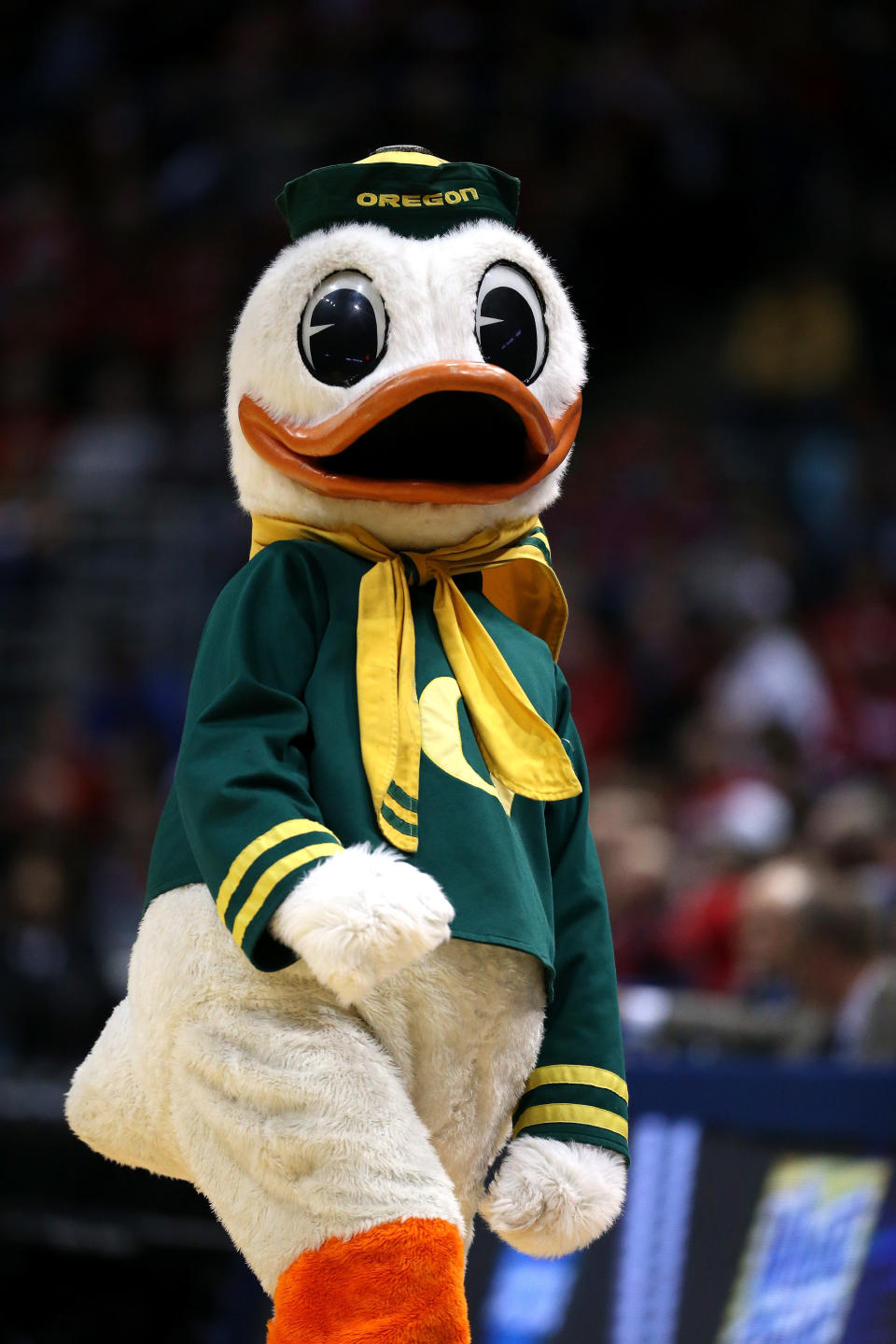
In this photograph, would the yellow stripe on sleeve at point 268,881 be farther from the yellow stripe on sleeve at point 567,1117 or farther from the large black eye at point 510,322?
the large black eye at point 510,322

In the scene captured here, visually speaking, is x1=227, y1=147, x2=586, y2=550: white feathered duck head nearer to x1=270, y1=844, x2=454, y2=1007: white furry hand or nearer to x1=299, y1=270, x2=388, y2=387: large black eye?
x1=299, y1=270, x2=388, y2=387: large black eye

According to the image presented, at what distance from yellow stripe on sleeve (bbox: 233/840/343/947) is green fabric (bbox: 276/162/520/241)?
644 mm

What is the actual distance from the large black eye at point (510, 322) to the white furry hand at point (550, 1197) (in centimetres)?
76

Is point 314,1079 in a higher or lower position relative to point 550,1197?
higher

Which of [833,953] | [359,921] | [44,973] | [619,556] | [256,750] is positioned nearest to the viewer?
[359,921]

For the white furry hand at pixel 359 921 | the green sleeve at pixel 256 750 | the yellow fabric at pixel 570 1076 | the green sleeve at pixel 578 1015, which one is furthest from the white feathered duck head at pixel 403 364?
the yellow fabric at pixel 570 1076

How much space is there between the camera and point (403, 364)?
5.77 ft

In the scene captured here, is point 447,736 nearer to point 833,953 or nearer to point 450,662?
point 450,662

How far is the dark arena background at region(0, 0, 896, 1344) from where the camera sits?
2.84 m

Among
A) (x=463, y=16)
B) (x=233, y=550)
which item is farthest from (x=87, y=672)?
(x=463, y=16)

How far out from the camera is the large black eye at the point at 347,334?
1.77 metres

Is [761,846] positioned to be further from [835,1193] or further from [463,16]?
[463,16]

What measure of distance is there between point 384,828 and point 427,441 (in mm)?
387

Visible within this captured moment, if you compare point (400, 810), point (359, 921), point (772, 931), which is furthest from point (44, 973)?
point (359, 921)
